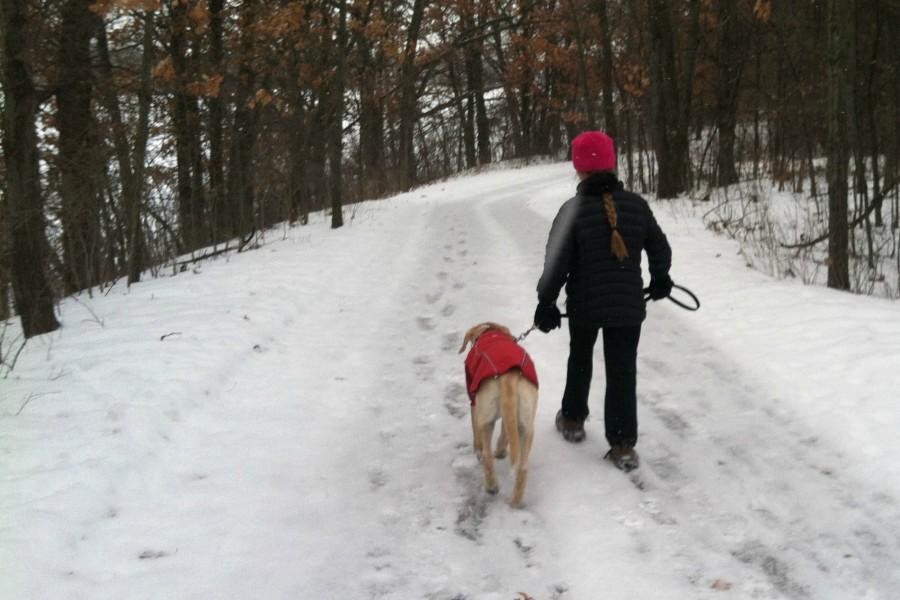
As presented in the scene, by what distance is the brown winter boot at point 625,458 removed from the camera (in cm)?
417

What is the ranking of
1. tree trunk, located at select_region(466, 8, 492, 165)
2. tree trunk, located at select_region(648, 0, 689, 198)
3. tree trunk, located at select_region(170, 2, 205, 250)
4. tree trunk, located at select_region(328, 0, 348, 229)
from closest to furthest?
tree trunk, located at select_region(170, 2, 205, 250), tree trunk, located at select_region(648, 0, 689, 198), tree trunk, located at select_region(328, 0, 348, 229), tree trunk, located at select_region(466, 8, 492, 165)

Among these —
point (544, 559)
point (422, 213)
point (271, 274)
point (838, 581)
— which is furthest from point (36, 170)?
point (422, 213)

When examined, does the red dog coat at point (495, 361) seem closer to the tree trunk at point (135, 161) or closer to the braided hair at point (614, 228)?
the braided hair at point (614, 228)

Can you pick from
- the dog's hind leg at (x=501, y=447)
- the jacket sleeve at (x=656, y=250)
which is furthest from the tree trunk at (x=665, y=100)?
the dog's hind leg at (x=501, y=447)

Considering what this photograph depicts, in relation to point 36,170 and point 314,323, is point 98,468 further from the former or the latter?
point 36,170

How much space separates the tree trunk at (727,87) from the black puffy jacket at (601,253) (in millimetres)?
11573

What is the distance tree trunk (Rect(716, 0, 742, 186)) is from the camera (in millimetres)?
14531

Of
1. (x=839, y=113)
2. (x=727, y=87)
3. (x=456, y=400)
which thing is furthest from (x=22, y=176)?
(x=727, y=87)

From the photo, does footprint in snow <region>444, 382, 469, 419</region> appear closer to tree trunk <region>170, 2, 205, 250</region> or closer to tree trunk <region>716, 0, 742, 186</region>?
tree trunk <region>170, 2, 205, 250</region>

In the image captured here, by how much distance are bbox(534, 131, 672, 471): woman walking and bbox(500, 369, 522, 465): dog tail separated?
0.69 meters

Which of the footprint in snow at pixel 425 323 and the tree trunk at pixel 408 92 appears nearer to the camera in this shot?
the footprint in snow at pixel 425 323

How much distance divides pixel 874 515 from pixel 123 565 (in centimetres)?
386

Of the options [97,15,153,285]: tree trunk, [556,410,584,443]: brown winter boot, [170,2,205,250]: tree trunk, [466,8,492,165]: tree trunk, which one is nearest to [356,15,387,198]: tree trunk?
[170,2,205,250]: tree trunk

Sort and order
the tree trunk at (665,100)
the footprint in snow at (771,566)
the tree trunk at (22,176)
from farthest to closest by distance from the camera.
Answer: the tree trunk at (665,100) → the tree trunk at (22,176) → the footprint in snow at (771,566)
